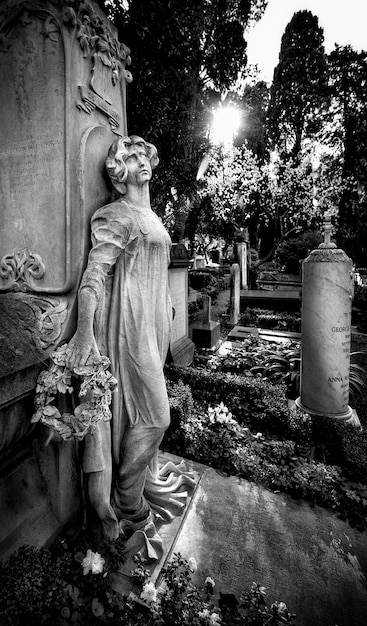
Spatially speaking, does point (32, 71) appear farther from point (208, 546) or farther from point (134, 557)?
point (208, 546)

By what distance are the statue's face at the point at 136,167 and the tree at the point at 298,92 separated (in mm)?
23712

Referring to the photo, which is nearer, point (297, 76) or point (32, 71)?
point (32, 71)

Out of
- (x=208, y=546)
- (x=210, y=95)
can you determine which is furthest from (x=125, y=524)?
(x=210, y=95)

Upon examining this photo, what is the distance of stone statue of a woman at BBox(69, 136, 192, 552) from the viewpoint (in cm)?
190

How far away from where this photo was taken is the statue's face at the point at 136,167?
205 centimetres

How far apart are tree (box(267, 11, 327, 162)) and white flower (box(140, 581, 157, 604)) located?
25073 millimetres

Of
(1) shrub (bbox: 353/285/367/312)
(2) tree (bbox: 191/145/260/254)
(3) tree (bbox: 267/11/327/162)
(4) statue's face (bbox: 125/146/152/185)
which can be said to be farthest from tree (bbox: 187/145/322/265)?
(4) statue's face (bbox: 125/146/152/185)

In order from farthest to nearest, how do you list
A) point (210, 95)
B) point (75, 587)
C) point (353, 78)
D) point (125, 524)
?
1. point (353, 78)
2. point (210, 95)
3. point (125, 524)
4. point (75, 587)

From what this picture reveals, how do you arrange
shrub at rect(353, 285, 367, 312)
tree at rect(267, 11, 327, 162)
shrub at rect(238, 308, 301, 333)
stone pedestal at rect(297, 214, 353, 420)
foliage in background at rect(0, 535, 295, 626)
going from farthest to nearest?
tree at rect(267, 11, 327, 162) → shrub at rect(353, 285, 367, 312) → shrub at rect(238, 308, 301, 333) → stone pedestal at rect(297, 214, 353, 420) → foliage in background at rect(0, 535, 295, 626)

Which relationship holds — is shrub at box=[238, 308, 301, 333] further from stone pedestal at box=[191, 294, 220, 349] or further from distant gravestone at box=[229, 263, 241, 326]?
stone pedestal at box=[191, 294, 220, 349]

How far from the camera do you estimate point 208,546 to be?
7.72 ft

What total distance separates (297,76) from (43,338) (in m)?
31.1

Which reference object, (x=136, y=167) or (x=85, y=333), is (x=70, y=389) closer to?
(x=85, y=333)

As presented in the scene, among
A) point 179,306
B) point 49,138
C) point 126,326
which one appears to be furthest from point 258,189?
point 126,326
